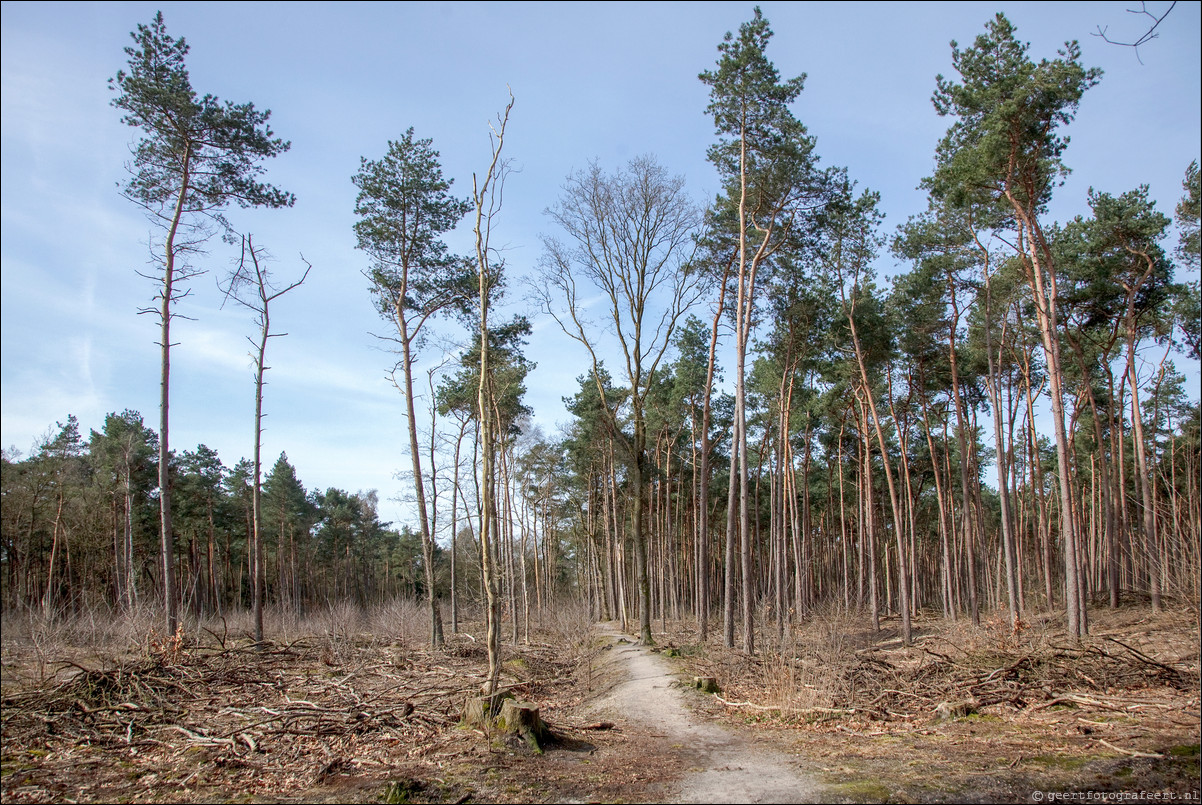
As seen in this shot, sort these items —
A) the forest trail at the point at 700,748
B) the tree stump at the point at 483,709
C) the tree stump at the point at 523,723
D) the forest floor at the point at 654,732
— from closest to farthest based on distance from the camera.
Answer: the forest trail at the point at 700,748, the forest floor at the point at 654,732, the tree stump at the point at 523,723, the tree stump at the point at 483,709

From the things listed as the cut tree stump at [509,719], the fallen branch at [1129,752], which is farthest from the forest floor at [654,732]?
the cut tree stump at [509,719]

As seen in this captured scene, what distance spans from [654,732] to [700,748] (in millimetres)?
1072

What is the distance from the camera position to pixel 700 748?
22.9ft

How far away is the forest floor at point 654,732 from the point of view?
527 cm

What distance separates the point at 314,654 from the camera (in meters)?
13.3

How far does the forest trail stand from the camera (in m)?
5.12

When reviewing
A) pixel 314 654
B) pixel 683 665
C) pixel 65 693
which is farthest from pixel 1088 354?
pixel 65 693

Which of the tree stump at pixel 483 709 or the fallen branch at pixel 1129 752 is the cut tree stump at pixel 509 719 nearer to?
the tree stump at pixel 483 709

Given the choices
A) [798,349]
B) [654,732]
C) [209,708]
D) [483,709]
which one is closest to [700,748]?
[654,732]

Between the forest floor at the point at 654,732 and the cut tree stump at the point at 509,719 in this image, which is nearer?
the forest floor at the point at 654,732

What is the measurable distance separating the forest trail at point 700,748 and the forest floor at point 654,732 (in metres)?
0.04

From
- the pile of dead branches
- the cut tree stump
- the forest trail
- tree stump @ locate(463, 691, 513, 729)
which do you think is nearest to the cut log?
the forest trail

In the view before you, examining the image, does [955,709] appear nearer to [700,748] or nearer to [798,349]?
[700,748]

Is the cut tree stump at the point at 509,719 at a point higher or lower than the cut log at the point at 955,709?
higher
